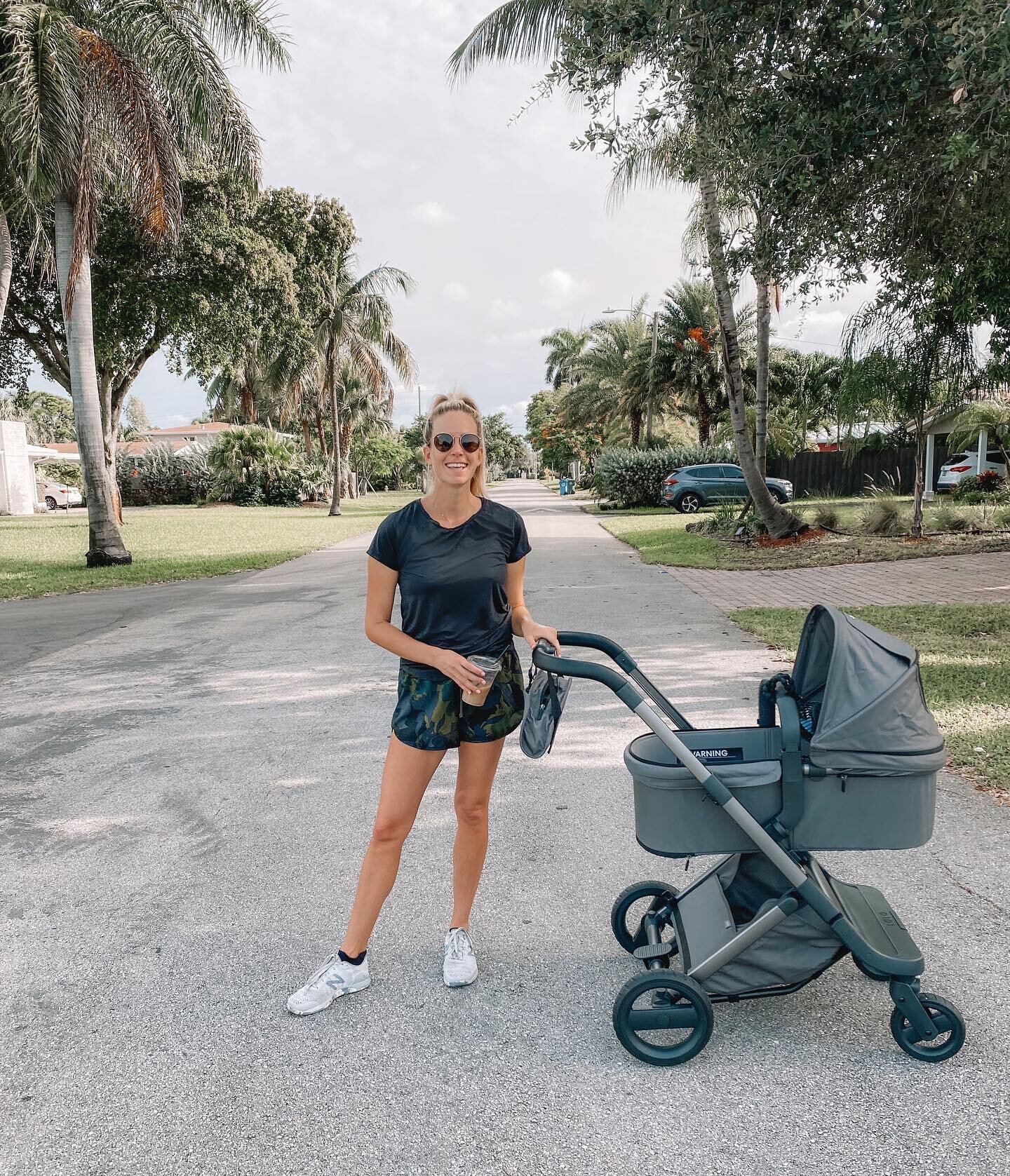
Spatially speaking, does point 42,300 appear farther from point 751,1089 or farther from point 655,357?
point 751,1089

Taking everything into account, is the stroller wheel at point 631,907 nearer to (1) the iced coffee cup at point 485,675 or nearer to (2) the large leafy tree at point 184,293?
(1) the iced coffee cup at point 485,675

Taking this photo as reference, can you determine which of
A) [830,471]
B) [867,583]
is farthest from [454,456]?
[830,471]

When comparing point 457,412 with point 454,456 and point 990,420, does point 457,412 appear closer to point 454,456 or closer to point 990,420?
point 454,456

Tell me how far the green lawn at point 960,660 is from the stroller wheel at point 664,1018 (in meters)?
2.76

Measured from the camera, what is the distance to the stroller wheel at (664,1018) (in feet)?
8.29

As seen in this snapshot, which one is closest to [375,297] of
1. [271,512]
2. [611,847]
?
[271,512]

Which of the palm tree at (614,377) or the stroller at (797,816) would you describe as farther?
the palm tree at (614,377)

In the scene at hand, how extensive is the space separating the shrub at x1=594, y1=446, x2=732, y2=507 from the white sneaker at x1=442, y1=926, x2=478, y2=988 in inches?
1098

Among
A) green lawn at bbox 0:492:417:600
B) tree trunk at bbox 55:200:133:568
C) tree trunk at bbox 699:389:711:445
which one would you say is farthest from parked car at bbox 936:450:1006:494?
tree trunk at bbox 55:200:133:568

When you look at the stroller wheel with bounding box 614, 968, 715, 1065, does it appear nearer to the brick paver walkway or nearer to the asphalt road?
the asphalt road

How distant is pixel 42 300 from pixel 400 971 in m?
22.1

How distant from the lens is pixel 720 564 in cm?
1457

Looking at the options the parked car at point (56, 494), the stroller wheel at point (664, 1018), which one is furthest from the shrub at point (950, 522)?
the parked car at point (56, 494)

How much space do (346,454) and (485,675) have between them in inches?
1860
